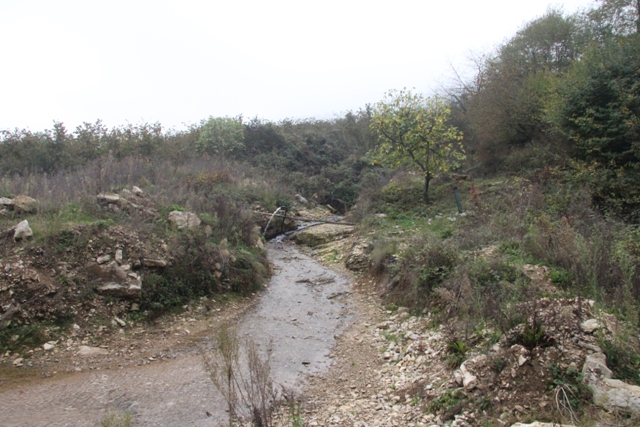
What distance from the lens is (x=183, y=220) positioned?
9289mm

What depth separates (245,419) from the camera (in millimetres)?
4180

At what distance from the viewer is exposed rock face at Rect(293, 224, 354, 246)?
1480 centimetres

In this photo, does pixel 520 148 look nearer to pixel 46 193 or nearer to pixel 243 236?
pixel 243 236

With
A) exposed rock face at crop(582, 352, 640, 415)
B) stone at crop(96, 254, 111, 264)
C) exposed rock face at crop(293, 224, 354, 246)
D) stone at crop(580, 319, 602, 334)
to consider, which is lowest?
exposed rock face at crop(582, 352, 640, 415)

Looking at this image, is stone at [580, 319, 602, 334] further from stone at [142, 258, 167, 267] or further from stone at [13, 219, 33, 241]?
stone at [13, 219, 33, 241]

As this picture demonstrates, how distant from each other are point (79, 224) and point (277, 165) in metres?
18.4

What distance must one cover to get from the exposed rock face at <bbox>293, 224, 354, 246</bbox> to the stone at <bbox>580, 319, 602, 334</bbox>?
10.6 metres

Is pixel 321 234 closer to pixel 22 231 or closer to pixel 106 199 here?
pixel 106 199

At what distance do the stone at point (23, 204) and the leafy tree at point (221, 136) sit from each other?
16.8 metres

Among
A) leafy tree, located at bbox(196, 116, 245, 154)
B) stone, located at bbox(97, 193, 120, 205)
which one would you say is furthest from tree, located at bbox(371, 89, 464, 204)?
leafy tree, located at bbox(196, 116, 245, 154)

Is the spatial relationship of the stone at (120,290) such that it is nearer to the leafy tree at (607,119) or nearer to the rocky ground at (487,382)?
the rocky ground at (487,382)

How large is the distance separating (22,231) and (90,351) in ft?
8.80

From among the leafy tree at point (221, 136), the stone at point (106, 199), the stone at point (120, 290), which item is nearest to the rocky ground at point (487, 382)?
the stone at point (120, 290)

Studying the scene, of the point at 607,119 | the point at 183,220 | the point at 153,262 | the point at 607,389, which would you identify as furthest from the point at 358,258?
the point at 607,389
